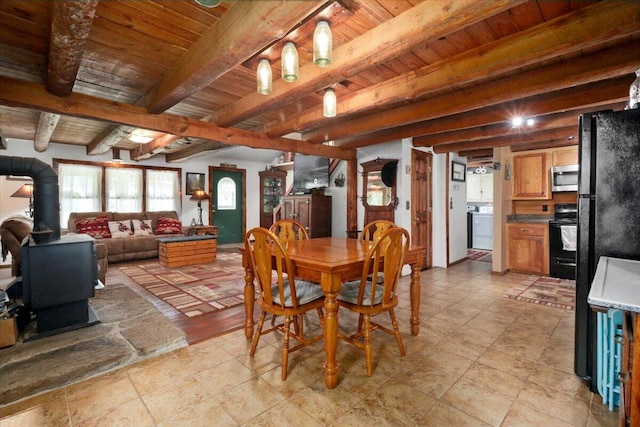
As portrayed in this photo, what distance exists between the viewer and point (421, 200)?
5.19m

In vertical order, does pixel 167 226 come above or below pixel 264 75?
below

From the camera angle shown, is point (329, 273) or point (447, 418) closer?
point (447, 418)

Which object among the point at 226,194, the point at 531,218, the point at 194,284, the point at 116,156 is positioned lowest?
the point at 194,284

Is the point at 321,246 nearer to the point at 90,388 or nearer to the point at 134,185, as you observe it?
the point at 90,388

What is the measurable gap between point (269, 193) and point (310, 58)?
660cm

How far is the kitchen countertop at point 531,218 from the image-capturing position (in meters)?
4.98

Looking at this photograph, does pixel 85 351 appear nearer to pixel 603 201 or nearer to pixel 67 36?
pixel 67 36

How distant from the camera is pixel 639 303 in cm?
95

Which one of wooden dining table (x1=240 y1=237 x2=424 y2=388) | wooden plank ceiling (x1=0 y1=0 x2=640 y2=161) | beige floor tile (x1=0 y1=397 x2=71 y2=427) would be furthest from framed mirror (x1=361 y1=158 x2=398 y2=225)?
beige floor tile (x1=0 y1=397 x2=71 y2=427)

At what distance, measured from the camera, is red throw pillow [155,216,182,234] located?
6.40 meters

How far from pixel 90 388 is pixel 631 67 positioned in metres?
4.06

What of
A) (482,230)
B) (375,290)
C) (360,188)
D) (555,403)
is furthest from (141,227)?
(482,230)

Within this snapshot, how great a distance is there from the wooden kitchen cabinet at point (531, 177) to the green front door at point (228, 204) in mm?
6288

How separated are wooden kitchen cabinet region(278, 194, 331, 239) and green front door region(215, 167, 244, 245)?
295 cm
